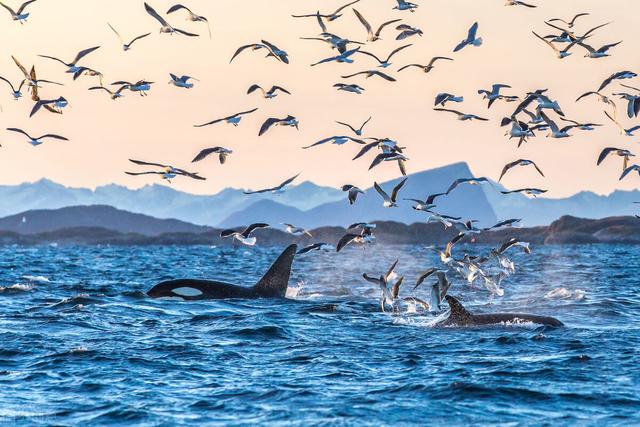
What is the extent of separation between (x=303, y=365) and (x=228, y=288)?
12.4 m

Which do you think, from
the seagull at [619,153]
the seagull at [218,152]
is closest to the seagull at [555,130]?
the seagull at [619,153]

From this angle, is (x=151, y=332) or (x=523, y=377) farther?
(x=151, y=332)

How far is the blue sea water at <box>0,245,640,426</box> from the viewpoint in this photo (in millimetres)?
16109

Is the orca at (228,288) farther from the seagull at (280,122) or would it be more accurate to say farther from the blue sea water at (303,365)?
the seagull at (280,122)

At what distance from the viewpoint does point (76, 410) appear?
640 inches

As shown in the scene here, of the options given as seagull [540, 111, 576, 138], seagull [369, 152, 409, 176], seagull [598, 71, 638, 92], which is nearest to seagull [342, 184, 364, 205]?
seagull [369, 152, 409, 176]

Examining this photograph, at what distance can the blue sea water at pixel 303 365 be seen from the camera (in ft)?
52.9

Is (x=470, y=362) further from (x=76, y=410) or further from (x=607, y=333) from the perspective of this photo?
(x=76, y=410)

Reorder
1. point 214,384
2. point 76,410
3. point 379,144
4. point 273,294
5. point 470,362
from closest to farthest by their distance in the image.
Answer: point 76,410
point 214,384
point 470,362
point 379,144
point 273,294

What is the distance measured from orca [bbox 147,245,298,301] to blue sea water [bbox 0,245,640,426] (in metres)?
0.66

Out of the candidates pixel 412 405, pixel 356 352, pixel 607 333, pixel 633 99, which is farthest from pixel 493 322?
pixel 412 405

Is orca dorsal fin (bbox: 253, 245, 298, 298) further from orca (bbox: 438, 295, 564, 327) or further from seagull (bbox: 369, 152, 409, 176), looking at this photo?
orca (bbox: 438, 295, 564, 327)

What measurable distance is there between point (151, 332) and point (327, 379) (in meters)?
7.33

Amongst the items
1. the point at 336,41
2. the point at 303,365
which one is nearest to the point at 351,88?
the point at 336,41
